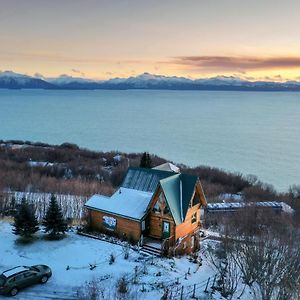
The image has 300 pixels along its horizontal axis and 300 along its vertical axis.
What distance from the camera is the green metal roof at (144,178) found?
33878mm

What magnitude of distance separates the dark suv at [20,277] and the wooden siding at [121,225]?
809 cm

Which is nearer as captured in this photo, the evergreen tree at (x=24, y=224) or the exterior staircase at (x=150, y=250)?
the exterior staircase at (x=150, y=250)

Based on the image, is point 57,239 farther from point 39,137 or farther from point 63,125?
point 63,125

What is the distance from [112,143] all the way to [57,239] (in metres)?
88.3

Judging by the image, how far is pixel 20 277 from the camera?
78.7 feet

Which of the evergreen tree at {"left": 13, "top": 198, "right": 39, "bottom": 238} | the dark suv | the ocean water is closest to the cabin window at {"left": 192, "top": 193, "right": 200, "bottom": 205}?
the evergreen tree at {"left": 13, "top": 198, "right": 39, "bottom": 238}

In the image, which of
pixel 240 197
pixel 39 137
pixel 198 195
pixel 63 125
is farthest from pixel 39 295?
pixel 63 125

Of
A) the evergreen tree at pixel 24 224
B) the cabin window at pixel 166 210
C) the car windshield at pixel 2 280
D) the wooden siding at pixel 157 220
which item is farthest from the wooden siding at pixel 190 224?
the car windshield at pixel 2 280

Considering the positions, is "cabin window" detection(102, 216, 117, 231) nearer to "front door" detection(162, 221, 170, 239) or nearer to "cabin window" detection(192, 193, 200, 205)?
"front door" detection(162, 221, 170, 239)

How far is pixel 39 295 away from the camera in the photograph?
23.8m

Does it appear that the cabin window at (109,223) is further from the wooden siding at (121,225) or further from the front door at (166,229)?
the front door at (166,229)

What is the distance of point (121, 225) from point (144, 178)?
4.40m

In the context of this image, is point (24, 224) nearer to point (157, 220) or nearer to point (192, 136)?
point (157, 220)

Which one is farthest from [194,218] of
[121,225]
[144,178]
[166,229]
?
[121,225]
